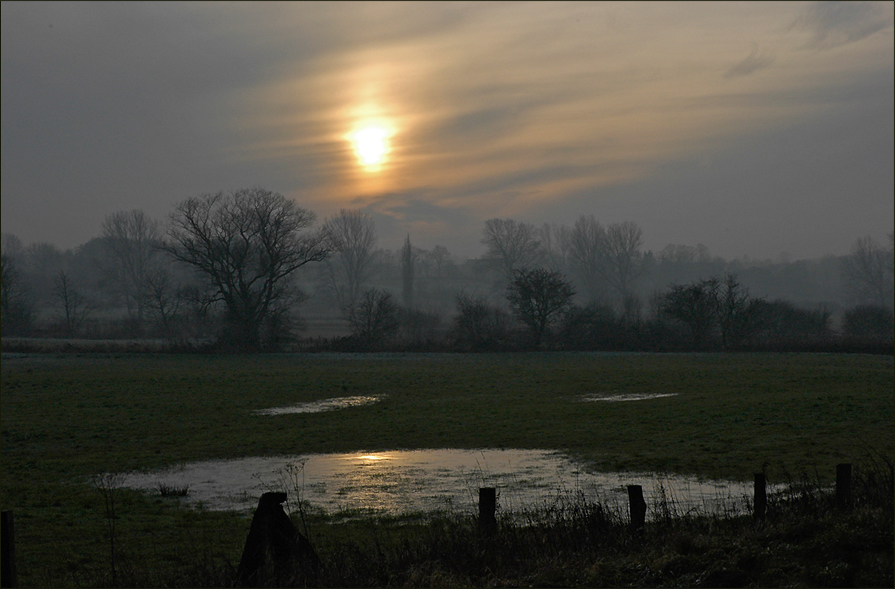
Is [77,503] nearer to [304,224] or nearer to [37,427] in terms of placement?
[37,427]

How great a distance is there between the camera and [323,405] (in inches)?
1230

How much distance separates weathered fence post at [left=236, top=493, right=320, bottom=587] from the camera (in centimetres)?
805

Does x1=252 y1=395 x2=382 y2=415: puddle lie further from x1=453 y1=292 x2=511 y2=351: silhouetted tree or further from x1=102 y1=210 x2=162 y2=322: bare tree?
x1=102 y1=210 x2=162 y2=322: bare tree

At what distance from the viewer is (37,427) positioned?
24.5 meters

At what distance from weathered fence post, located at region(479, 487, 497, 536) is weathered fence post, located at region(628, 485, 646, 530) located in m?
1.79

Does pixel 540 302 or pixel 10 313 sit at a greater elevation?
pixel 10 313

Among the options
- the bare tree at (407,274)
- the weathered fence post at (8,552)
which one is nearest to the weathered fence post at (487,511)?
the weathered fence post at (8,552)

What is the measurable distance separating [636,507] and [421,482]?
7584 mm

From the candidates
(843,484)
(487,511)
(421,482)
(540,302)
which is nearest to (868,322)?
(540,302)

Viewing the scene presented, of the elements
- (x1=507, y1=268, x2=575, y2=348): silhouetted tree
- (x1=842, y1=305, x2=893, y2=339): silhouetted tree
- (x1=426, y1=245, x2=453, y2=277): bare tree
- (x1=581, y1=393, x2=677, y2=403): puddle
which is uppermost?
(x1=426, y1=245, x2=453, y2=277): bare tree

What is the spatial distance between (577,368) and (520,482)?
32.8 metres

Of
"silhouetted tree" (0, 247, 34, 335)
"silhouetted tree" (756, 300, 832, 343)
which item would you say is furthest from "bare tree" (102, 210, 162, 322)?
"silhouetted tree" (756, 300, 832, 343)

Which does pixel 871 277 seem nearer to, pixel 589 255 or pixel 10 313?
pixel 589 255

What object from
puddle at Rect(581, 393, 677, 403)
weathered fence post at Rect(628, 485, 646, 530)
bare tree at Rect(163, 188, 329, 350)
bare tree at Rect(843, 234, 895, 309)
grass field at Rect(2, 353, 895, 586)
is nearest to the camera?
weathered fence post at Rect(628, 485, 646, 530)
